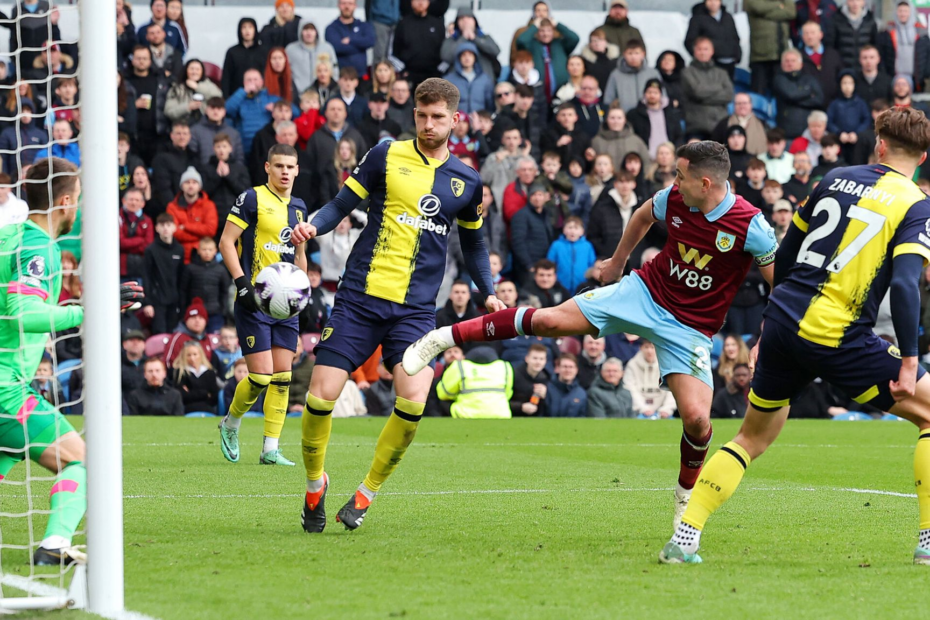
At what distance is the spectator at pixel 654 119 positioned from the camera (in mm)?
19031

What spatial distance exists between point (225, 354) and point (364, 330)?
9.56m

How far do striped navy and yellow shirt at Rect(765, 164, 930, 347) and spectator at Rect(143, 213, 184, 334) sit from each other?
11917 millimetres

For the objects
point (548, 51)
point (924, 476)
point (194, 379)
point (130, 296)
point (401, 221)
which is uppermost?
point (130, 296)

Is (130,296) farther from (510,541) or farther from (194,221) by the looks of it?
(194,221)

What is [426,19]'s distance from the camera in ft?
63.3

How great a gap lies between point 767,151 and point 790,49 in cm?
238

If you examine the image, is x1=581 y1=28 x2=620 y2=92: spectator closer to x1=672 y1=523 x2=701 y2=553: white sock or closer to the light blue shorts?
the light blue shorts

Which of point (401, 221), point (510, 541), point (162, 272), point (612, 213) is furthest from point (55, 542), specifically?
point (612, 213)

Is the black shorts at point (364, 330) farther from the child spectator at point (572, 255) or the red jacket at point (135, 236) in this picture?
the child spectator at point (572, 255)

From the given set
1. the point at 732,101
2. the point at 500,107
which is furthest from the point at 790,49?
the point at 500,107

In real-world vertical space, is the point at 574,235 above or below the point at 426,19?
below

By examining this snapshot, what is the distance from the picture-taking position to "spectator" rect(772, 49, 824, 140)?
65.9 ft

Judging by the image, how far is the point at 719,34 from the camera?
20.1 metres

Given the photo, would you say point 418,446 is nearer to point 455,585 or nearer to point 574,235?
point 574,235
